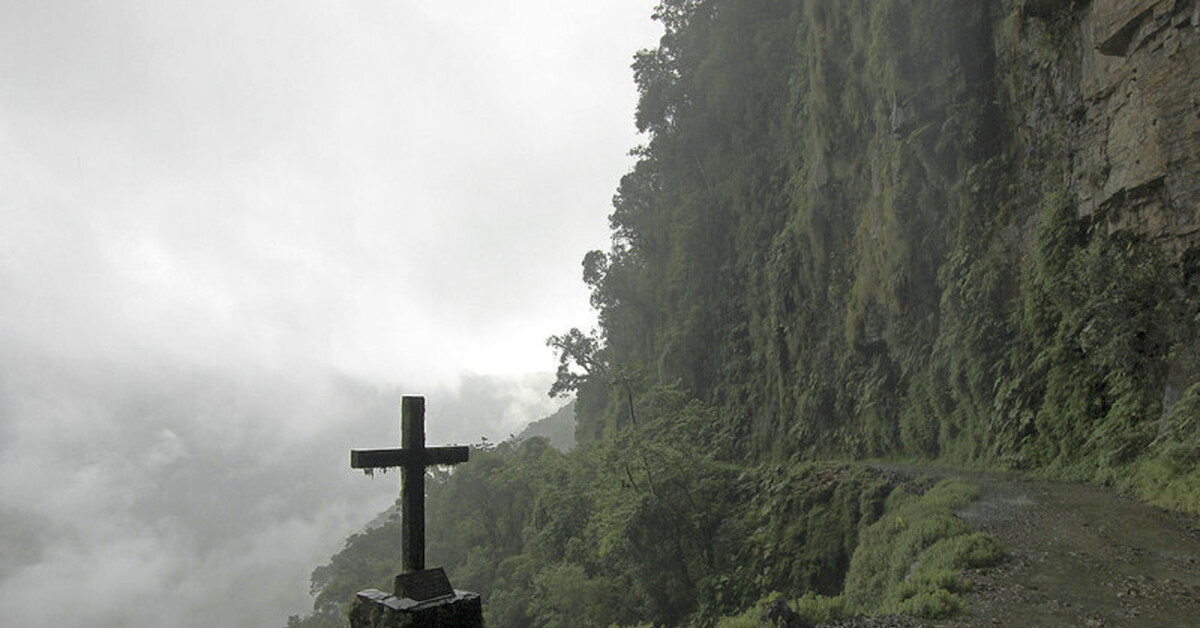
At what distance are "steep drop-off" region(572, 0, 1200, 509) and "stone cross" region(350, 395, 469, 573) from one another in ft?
32.7

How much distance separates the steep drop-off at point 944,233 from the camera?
10.1 metres

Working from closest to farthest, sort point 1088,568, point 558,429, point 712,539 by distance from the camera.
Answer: point 1088,568 → point 712,539 → point 558,429

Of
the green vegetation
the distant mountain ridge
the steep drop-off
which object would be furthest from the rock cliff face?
the distant mountain ridge

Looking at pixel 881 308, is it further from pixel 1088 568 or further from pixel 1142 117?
pixel 1088 568

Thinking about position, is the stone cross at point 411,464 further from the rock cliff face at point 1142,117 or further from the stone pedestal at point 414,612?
the rock cliff face at point 1142,117

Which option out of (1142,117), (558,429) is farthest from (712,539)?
(558,429)

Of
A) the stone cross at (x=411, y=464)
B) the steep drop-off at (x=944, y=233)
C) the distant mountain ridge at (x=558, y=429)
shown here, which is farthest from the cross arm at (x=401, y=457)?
the distant mountain ridge at (x=558, y=429)

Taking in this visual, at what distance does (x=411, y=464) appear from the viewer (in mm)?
6270

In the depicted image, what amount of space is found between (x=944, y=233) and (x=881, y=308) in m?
3.07

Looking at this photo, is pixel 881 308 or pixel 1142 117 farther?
pixel 881 308

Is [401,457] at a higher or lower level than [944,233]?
lower

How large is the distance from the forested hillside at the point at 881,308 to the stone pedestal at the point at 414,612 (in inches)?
171

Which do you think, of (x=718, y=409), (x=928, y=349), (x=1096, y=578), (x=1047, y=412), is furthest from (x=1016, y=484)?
(x=718, y=409)

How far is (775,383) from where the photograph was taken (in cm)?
2416
